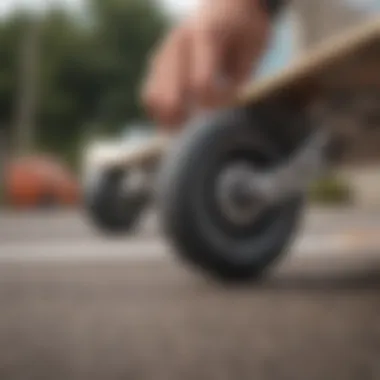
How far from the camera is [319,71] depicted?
2.04 ft

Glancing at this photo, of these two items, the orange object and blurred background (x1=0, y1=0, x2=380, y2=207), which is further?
the orange object

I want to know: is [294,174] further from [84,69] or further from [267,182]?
[84,69]

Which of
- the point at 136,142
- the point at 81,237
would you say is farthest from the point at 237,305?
the point at 81,237

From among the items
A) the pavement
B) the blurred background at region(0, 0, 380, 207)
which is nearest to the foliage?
the blurred background at region(0, 0, 380, 207)

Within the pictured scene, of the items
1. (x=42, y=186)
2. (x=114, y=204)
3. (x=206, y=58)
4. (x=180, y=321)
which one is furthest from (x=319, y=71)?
(x=42, y=186)

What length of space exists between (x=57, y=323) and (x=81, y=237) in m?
0.81

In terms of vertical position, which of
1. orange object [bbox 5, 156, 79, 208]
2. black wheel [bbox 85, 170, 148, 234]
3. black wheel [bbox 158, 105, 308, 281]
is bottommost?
black wheel [bbox 158, 105, 308, 281]

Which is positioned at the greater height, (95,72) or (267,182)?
(95,72)

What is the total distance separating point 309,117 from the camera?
2.39 feet

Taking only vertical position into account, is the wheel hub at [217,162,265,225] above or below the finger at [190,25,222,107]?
below

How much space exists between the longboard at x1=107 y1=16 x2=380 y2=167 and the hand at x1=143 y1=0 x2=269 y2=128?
0.07 feet

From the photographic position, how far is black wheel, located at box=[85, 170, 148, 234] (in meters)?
1.29

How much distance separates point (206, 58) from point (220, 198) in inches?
4.4

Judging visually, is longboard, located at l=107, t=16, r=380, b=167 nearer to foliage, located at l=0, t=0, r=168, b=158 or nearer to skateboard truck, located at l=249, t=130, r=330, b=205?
skateboard truck, located at l=249, t=130, r=330, b=205
